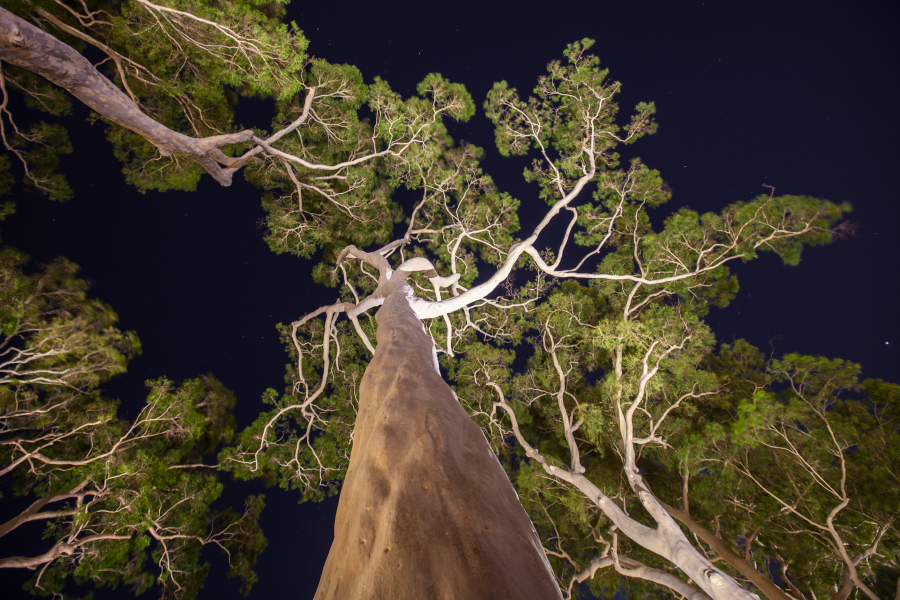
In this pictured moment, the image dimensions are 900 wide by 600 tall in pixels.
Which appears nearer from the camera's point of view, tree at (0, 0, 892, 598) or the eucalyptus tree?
the eucalyptus tree

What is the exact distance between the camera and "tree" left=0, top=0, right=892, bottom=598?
5.61 m

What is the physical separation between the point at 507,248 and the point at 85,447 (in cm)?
1034

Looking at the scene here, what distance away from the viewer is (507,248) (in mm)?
8891

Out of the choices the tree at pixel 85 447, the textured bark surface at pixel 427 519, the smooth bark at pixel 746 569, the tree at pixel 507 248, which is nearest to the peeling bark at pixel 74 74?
the tree at pixel 507 248

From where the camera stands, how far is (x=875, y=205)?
812 cm

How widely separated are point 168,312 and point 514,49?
40.4 ft

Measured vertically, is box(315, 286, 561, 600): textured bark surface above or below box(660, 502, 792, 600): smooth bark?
above

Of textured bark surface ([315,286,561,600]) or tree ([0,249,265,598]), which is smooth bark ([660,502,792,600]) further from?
tree ([0,249,265,598])

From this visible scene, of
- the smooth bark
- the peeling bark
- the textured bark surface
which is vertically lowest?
the smooth bark

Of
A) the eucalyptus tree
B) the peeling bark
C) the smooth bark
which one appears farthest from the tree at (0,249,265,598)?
the eucalyptus tree

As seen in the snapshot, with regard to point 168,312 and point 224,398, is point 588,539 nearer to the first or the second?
point 224,398

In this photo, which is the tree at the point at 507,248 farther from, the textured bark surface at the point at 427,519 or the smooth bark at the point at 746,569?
the textured bark surface at the point at 427,519

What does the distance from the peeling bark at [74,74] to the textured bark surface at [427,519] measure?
5.23 metres

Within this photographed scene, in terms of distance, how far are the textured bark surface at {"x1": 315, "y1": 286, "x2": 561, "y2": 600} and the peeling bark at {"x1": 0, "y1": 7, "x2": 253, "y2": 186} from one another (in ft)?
17.1
